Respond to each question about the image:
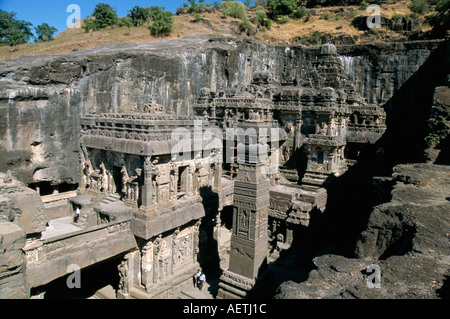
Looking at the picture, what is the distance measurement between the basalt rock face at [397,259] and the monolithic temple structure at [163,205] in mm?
4303

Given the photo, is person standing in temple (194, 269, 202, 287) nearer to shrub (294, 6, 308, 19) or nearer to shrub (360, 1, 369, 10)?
shrub (294, 6, 308, 19)

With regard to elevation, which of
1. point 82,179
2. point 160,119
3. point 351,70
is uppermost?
point 351,70

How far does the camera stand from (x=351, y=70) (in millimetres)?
27734

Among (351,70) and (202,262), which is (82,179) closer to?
(202,262)

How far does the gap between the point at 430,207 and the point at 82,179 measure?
483 inches

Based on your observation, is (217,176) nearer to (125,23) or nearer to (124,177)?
(124,177)

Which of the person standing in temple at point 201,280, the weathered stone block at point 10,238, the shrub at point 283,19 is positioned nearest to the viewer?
the weathered stone block at point 10,238

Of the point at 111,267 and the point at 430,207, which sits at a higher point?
the point at 430,207

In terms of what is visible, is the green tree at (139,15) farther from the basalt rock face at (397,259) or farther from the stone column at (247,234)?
the basalt rock face at (397,259)

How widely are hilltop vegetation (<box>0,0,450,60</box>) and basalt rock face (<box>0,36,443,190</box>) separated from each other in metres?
4.09

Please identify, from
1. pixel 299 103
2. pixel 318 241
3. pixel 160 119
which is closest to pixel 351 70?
pixel 299 103

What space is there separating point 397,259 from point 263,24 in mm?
42173

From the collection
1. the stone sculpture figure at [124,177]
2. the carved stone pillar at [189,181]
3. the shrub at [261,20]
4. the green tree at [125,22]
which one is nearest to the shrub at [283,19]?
the shrub at [261,20]

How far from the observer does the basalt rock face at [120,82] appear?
13773mm
